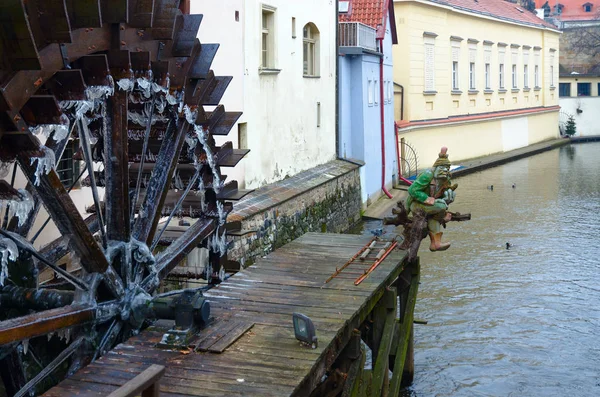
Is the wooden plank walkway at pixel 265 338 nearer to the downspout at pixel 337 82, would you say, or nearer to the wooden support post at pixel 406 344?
the wooden support post at pixel 406 344

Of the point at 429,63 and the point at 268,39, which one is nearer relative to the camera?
the point at 268,39

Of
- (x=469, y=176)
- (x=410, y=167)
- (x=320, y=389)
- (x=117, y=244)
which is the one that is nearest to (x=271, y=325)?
(x=320, y=389)

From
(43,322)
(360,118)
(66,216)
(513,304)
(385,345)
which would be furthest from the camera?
(360,118)

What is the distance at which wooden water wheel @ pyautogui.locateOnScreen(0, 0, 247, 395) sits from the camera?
5723 mm

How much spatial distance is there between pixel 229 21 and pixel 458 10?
18761 millimetres

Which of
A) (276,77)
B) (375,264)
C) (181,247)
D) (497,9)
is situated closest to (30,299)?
(181,247)

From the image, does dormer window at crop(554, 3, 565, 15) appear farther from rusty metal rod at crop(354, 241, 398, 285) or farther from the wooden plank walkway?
the wooden plank walkway

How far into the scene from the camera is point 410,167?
26344 millimetres

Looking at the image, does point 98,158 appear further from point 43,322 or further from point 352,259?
point 43,322

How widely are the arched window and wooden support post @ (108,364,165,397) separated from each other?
1337cm

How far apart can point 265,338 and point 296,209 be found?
8.79 meters

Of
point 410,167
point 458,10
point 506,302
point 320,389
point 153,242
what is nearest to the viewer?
point 320,389

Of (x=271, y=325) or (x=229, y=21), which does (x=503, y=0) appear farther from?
(x=271, y=325)

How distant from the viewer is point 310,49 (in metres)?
18.3
